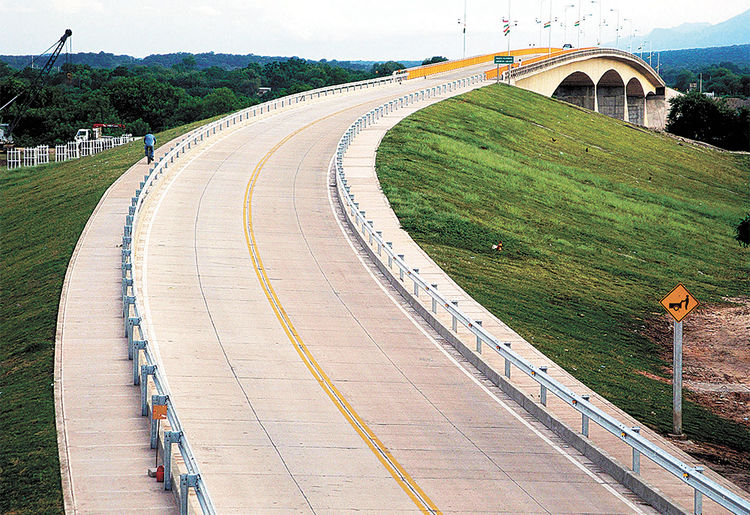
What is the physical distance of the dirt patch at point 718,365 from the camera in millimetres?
16594

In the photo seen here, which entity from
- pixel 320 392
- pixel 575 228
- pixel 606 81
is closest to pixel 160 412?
pixel 320 392

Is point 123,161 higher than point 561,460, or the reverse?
point 123,161

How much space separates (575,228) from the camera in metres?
40.4

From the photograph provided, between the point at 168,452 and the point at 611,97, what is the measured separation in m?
125

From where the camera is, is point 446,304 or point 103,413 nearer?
point 103,413

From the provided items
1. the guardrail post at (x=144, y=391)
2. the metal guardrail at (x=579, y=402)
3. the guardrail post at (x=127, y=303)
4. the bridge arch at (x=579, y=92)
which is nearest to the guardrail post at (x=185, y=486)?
the guardrail post at (x=144, y=391)

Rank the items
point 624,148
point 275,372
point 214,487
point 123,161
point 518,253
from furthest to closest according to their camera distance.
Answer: point 624,148, point 123,161, point 518,253, point 275,372, point 214,487

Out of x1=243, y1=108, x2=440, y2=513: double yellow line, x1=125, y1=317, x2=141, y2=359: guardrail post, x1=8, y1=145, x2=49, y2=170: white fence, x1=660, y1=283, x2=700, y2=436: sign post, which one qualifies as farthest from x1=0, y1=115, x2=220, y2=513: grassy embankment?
x1=8, y1=145, x2=49, y2=170: white fence

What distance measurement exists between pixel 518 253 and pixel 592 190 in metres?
17.5

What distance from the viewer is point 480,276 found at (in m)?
29.2

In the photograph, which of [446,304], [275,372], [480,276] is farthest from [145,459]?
[480,276]

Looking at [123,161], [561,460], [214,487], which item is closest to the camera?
[214,487]

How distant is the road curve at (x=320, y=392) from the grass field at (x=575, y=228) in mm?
3243

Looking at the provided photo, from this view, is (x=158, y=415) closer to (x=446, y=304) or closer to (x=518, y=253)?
(x=446, y=304)
